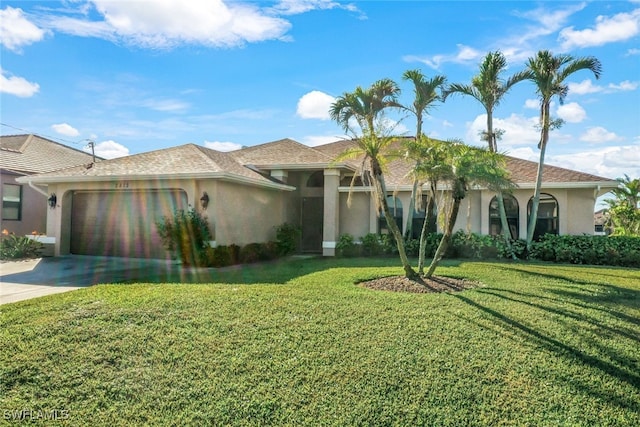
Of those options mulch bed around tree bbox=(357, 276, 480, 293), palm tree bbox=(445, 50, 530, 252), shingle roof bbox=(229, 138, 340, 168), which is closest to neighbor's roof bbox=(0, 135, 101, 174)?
shingle roof bbox=(229, 138, 340, 168)

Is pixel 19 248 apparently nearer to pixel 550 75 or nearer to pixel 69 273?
pixel 69 273

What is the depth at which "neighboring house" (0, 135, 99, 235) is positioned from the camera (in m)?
18.0

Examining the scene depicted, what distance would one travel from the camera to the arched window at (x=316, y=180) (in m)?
18.7

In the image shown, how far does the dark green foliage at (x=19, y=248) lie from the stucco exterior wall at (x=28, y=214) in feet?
10.7

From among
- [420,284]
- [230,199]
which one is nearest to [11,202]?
[230,199]

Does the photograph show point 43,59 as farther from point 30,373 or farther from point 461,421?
point 461,421

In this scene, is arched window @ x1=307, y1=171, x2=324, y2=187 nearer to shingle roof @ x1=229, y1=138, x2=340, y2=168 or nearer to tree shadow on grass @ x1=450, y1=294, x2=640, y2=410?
shingle roof @ x1=229, y1=138, x2=340, y2=168

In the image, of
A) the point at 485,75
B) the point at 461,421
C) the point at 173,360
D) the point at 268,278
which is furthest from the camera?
the point at 485,75

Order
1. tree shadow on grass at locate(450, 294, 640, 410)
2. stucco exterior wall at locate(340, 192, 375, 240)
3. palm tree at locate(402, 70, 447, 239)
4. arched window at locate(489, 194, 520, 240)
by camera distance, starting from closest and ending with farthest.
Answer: tree shadow on grass at locate(450, 294, 640, 410) → palm tree at locate(402, 70, 447, 239) → arched window at locate(489, 194, 520, 240) → stucco exterior wall at locate(340, 192, 375, 240)

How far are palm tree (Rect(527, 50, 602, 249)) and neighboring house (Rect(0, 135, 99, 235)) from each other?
18565mm

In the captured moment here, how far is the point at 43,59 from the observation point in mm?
12461

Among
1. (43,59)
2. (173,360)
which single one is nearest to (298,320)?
(173,360)

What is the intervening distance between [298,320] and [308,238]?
41.7 feet

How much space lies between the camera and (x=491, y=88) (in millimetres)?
14750
